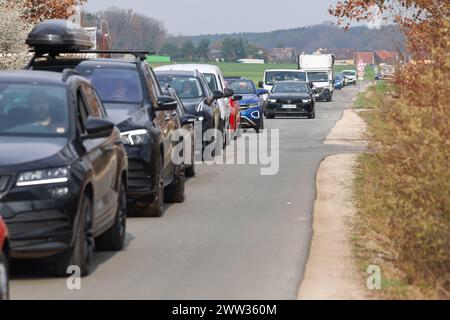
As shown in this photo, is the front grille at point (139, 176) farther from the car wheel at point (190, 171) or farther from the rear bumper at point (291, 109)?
the rear bumper at point (291, 109)

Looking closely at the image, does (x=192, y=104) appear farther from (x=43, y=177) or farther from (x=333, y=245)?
(x=43, y=177)

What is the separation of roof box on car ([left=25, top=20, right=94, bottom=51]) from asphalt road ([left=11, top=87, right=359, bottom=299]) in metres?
2.60

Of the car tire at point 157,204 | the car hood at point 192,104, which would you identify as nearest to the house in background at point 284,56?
the car hood at point 192,104

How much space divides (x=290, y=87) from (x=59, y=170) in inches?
1527

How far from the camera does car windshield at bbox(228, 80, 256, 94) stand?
39509 mm

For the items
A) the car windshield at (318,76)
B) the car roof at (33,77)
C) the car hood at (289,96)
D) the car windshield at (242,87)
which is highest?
the car roof at (33,77)

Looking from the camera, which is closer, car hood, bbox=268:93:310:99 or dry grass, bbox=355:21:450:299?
dry grass, bbox=355:21:450:299

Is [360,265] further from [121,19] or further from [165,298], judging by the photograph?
[121,19]

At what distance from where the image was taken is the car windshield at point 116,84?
51.5 feet

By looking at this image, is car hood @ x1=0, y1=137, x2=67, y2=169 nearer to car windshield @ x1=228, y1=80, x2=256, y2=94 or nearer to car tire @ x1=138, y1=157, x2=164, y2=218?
car tire @ x1=138, y1=157, x2=164, y2=218

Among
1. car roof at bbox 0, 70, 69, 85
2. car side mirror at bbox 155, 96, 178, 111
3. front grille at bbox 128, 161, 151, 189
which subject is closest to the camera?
car roof at bbox 0, 70, 69, 85

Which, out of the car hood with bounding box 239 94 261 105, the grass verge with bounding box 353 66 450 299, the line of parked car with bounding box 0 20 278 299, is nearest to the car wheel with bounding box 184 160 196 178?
the line of parked car with bounding box 0 20 278 299

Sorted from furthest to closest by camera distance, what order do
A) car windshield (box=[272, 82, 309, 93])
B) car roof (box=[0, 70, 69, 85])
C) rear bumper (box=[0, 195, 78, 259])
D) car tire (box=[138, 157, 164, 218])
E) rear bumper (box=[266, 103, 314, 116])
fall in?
car windshield (box=[272, 82, 309, 93]) < rear bumper (box=[266, 103, 314, 116]) < car tire (box=[138, 157, 164, 218]) < car roof (box=[0, 70, 69, 85]) < rear bumper (box=[0, 195, 78, 259])

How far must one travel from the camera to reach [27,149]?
10.5 m
